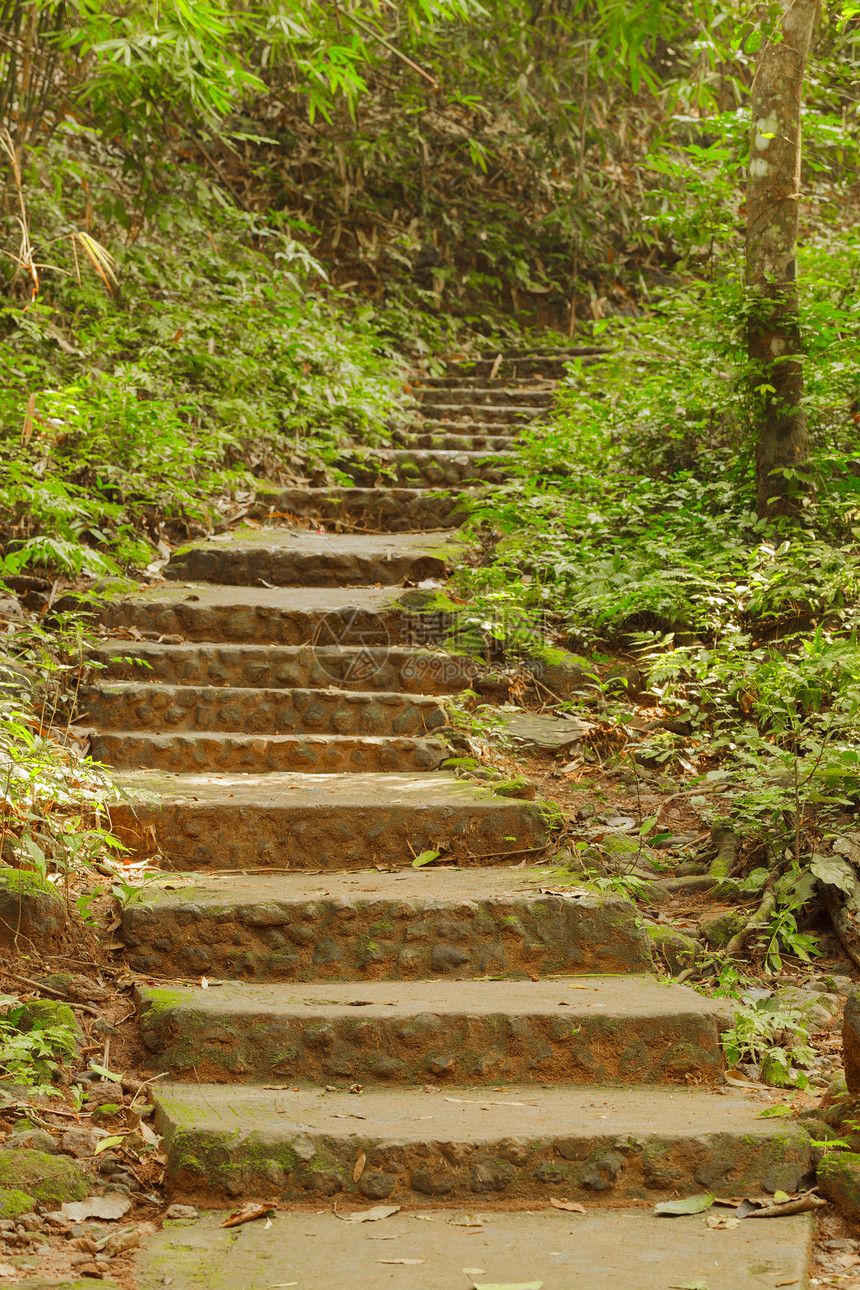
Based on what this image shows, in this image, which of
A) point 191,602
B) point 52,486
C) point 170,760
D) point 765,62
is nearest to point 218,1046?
point 170,760

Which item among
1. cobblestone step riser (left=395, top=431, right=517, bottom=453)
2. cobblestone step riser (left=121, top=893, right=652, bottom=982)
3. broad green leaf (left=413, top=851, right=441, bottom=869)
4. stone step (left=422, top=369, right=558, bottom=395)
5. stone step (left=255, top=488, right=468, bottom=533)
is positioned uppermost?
stone step (left=422, top=369, right=558, bottom=395)

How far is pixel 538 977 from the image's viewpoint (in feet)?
8.88

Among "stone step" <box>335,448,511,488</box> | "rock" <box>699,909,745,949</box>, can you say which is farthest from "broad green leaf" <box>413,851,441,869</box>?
"stone step" <box>335,448,511,488</box>

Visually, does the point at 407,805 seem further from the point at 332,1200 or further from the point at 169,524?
the point at 169,524

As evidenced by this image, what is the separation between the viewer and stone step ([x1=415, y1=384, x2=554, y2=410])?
328 inches

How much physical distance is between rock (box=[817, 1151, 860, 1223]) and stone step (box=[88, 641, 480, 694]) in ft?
8.45

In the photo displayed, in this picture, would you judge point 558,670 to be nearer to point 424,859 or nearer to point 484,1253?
point 424,859

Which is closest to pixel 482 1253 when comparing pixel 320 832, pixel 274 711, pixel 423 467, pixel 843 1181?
pixel 843 1181

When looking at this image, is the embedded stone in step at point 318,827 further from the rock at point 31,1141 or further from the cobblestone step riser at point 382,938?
the rock at point 31,1141

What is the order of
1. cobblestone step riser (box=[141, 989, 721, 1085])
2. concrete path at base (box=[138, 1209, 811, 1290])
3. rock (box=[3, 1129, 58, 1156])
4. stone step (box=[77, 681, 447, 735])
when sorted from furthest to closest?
stone step (box=[77, 681, 447, 735]), cobblestone step riser (box=[141, 989, 721, 1085]), rock (box=[3, 1129, 58, 1156]), concrete path at base (box=[138, 1209, 811, 1290])

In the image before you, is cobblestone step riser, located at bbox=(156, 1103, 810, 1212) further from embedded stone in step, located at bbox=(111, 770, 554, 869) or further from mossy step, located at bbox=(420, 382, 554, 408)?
mossy step, located at bbox=(420, 382, 554, 408)

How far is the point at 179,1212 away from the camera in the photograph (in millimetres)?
1875

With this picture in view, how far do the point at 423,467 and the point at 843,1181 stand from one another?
560cm

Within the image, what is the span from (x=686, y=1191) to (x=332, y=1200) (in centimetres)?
71
